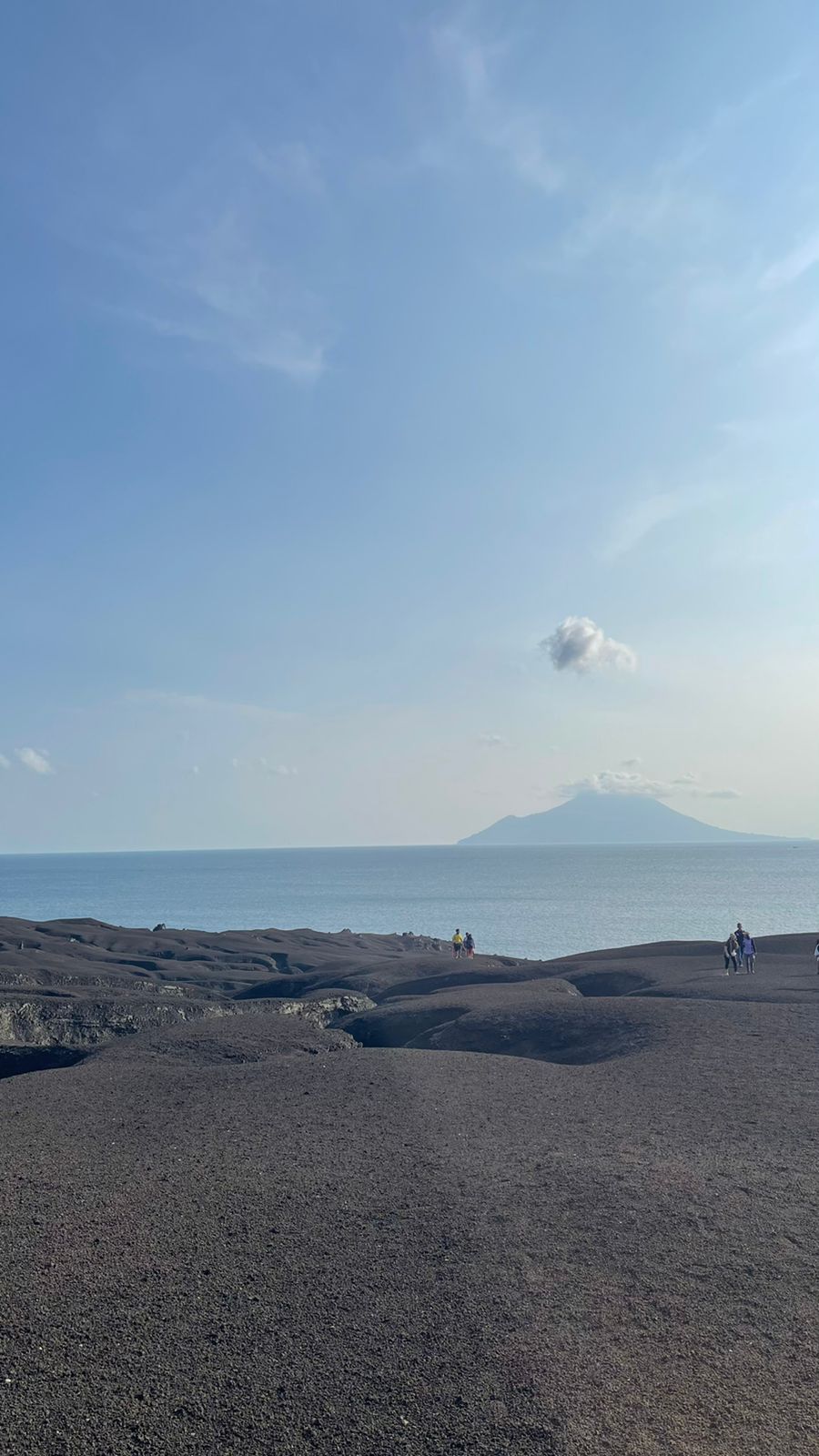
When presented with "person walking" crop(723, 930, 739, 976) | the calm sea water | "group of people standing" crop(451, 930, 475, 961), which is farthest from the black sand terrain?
the calm sea water

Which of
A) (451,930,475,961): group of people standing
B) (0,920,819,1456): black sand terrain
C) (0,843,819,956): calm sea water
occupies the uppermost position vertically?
(0,843,819,956): calm sea water

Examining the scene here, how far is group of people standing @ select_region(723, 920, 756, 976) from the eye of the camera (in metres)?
35.8

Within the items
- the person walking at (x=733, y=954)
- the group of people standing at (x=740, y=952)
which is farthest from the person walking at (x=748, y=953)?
the person walking at (x=733, y=954)

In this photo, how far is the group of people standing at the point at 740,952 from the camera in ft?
117

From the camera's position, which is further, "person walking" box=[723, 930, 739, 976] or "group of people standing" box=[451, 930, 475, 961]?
"group of people standing" box=[451, 930, 475, 961]

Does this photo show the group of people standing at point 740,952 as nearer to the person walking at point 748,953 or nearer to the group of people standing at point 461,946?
the person walking at point 748,953

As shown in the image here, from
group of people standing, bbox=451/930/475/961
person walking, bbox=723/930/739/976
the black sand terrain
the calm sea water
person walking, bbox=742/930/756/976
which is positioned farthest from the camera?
the calm sea water

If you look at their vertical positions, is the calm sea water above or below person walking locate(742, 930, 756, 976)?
above

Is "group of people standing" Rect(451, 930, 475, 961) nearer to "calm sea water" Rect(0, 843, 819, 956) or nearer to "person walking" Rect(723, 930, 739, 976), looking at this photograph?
"person walking" Rect(723, 930, 739, 976)

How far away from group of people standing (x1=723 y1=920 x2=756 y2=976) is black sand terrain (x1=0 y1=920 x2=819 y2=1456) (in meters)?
11.2

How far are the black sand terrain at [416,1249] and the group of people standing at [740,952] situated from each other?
1120 cm

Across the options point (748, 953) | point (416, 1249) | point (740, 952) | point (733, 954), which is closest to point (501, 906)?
point (740, 952)

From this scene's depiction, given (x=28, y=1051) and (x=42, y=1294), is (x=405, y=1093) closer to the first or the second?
(x=42, y=1294)

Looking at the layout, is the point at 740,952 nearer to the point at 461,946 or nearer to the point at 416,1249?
the point at 461,946
